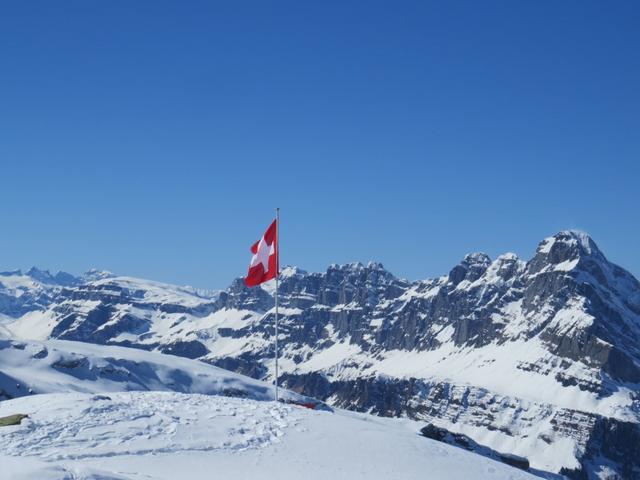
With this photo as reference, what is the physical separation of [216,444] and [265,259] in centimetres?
1696

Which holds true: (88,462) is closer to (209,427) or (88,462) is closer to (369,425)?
(209,427)

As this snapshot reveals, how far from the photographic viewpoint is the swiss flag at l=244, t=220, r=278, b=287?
53406 mm

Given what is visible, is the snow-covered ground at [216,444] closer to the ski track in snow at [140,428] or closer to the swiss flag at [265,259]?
the ski track in snow at [140,428]

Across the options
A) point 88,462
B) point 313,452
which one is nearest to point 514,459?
point 313,452

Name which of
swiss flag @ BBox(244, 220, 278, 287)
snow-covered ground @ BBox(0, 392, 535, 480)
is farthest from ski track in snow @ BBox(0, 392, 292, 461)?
swiss flag @ BBox(244, 220, 278, 287)

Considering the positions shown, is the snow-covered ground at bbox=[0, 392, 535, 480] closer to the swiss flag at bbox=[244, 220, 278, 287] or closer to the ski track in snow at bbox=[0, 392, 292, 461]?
the ski track in snow at bbox=[0, 392, 292, 461]

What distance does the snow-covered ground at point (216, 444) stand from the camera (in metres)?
36.6

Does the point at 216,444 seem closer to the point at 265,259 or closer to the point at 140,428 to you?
the point at 140,428

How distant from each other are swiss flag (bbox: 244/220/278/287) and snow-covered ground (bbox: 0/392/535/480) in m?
9.57

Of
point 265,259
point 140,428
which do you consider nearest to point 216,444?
point 140,428

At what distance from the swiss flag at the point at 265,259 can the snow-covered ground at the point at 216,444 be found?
377 inches

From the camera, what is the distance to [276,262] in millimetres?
53156

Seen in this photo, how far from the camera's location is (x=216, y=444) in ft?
131

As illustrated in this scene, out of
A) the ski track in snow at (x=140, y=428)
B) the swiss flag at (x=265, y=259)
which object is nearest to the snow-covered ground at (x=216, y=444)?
the ski track in snow at (x=140, y=428)
